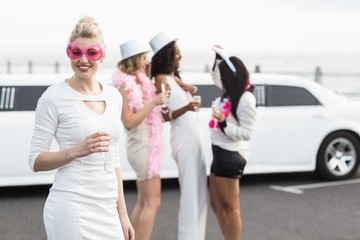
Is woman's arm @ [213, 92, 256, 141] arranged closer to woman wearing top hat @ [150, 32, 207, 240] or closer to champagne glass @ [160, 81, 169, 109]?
woman wearing top hat @ [150, 32, 207, 240]

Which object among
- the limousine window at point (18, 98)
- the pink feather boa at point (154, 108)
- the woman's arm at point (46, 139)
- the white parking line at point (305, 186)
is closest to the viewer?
the woman's arm at point (46, 139)

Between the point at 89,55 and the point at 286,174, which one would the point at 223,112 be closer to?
the point at 89,55

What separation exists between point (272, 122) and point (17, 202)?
3658 mm

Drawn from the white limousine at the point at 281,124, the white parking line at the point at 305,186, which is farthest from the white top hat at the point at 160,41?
the white parking line at the point at 305,186

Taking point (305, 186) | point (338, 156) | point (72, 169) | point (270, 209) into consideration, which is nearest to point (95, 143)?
point (72, 169)

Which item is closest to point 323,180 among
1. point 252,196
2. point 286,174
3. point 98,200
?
point 286,174

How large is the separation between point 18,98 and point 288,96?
12.5 feet

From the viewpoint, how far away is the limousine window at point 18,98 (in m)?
9.29

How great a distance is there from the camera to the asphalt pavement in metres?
7.25

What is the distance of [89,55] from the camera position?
328 cm

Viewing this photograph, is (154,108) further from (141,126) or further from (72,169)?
(72,169)

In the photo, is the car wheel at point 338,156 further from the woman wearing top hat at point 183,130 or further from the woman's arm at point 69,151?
the woman's arm at point 69,151

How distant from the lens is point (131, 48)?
5.49 meters

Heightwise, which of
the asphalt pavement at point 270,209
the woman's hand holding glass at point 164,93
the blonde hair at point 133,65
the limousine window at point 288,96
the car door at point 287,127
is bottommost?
the asphalt pavement at point 270,209
